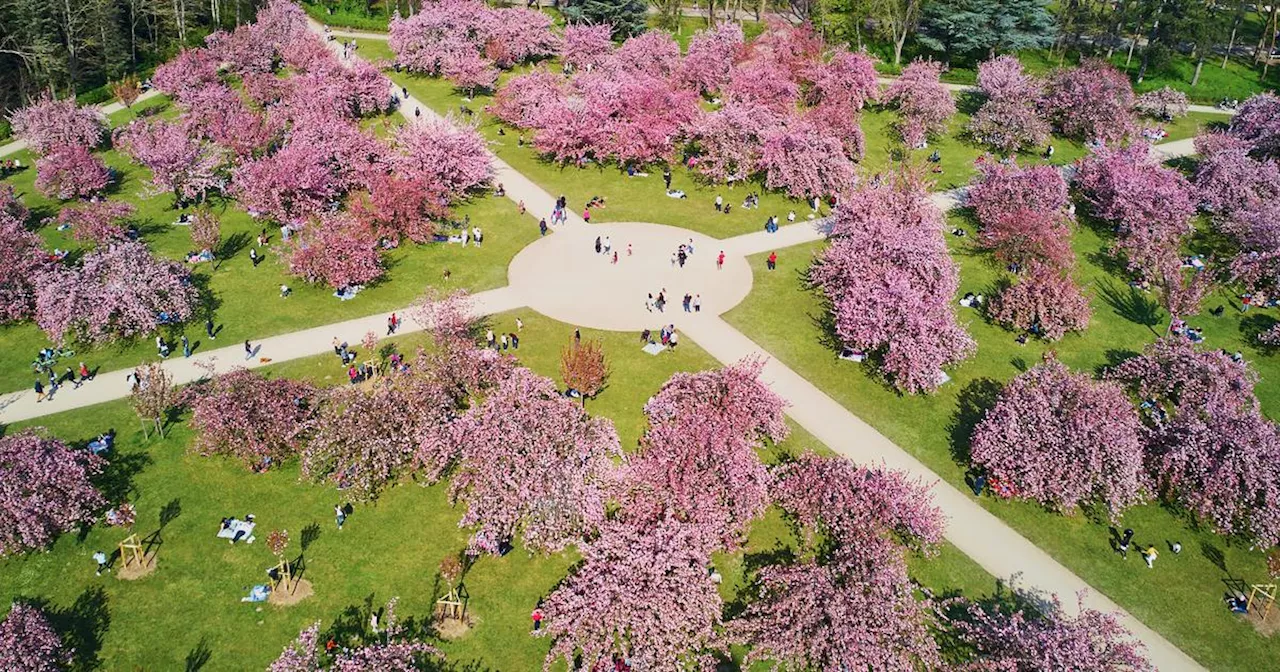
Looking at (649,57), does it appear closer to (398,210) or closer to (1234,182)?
(398,210)

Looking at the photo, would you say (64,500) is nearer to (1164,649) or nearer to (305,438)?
(305,438)

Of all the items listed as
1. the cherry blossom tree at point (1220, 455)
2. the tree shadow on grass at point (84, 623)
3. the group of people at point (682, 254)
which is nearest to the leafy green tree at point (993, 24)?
the group of people at point (682, 254)

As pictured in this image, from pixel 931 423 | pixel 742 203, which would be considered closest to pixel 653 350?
pixel 931 423

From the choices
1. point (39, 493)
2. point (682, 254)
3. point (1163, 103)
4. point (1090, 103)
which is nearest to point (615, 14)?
point (1090, 103)

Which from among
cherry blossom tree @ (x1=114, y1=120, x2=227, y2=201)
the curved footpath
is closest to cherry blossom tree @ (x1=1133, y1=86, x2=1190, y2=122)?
the curved footpath

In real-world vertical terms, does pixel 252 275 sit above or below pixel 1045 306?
below

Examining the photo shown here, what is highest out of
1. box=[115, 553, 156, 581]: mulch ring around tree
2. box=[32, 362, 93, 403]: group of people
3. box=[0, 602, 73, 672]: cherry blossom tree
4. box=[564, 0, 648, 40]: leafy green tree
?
box=[564, 0, 648, 40]: leafy green tree

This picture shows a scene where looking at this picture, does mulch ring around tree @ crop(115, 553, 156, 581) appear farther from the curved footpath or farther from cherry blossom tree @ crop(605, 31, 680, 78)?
cherry blossom tree @ crop(605, 31, 680, 78)
